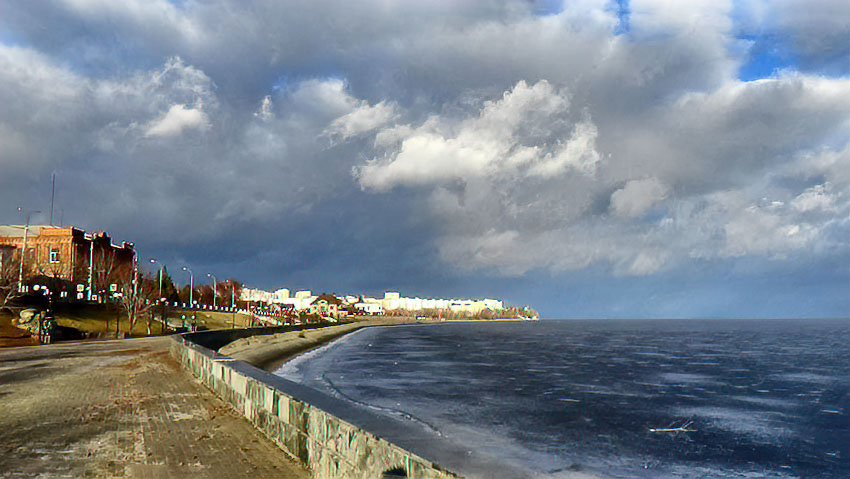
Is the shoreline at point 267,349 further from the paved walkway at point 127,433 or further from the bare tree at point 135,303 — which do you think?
the paved walkway at point 127,433

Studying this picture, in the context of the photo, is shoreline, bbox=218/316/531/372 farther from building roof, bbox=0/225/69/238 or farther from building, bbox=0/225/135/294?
building roof, bbox=0/225/69/238

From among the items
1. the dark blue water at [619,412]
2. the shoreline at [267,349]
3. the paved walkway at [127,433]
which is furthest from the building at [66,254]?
the paved walkway at [127,433]

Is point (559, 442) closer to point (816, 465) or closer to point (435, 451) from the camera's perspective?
point (816, 465)

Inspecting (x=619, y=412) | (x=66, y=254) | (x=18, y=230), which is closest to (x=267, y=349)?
(x=619, y=412)

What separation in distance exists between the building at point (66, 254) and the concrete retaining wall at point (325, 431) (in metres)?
78.1

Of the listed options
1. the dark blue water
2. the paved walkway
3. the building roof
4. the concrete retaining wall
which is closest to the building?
the building roof

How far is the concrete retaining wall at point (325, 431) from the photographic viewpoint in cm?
602

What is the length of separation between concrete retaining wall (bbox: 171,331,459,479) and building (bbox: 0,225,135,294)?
78.1 meters

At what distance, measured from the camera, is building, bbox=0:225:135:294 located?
8300 centimetres

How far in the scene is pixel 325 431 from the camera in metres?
7.67

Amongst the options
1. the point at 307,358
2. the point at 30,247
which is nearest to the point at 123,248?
the point at 30,247

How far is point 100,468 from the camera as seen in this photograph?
338 inches

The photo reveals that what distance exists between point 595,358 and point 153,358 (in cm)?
4350

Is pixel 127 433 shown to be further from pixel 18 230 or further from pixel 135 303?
pixel 18 230
